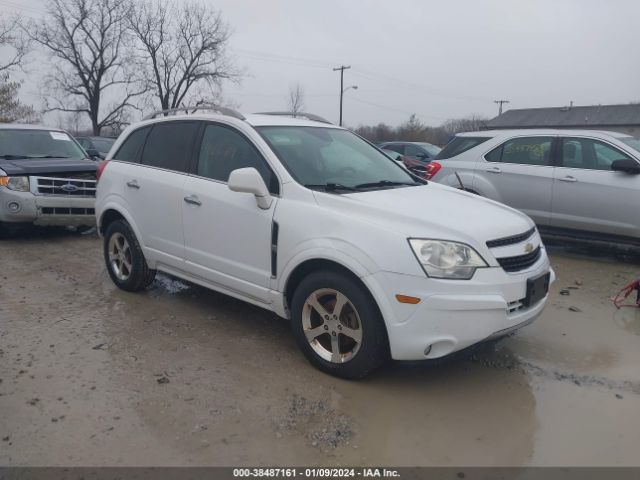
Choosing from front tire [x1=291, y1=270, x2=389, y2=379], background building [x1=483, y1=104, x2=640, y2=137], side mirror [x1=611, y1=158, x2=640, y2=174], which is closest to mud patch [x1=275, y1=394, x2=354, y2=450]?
front tire [x1=291, y1=270, x2=389, y2=379]

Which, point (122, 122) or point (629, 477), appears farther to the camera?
point (122, 122)

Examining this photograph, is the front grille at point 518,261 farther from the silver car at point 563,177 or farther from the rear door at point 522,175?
the rear door at point 522,175

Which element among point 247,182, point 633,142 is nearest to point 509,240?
point 247,182

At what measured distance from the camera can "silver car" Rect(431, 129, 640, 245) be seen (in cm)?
663

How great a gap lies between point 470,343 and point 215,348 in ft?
6.35

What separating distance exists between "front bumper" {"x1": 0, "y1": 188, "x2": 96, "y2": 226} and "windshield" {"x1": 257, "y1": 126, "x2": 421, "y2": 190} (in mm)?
4728

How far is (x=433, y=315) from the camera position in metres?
3.07

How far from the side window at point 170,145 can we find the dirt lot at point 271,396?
52.9 inches

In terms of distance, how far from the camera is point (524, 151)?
24.6 ft

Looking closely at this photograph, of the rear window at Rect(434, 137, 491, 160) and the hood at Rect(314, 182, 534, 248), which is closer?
the hood at Rect(314, 182, 534, 248)

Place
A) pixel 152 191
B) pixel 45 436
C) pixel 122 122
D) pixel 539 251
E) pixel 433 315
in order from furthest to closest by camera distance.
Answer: pixel 122 122
pixel 152 191
pixel 539 251
pixel 433 315
pixel 45 436

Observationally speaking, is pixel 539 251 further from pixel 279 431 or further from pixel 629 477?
pixel 279 431

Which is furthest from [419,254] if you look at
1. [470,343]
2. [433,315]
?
[470,343]

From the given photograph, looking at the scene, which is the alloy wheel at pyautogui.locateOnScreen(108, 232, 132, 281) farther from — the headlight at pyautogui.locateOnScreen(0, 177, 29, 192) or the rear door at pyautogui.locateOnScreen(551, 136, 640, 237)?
the rear door at pyautogui.locateOnScreen(551, 136, 640, 237)
